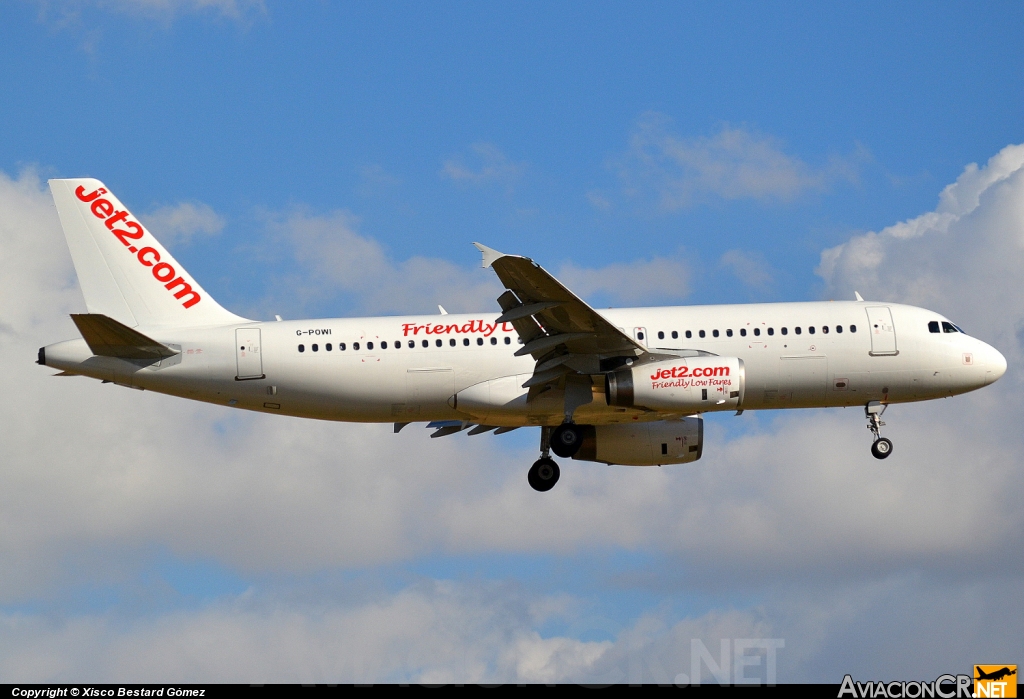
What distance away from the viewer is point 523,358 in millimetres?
43250

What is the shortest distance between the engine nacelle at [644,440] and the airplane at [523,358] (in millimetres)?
1562

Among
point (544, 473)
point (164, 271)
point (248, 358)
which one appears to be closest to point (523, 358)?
point (544, 473)

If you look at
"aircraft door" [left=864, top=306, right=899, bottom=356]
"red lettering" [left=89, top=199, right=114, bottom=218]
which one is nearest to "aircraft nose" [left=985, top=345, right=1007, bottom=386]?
"aircraft door" [left=864, top=306, right=899, bottom=356]

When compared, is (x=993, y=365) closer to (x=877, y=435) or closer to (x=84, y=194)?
(x=877, y=435)

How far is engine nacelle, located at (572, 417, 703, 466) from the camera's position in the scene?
46.5 m

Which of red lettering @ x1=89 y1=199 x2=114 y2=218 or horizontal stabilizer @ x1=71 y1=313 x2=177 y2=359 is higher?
red lettering @ x1=89 y1=199 x2=114 y2=218

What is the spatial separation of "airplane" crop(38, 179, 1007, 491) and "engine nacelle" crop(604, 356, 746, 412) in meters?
0.04

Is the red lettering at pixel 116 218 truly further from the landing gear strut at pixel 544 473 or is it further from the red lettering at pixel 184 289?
the landing gear strut at pixel 544 473

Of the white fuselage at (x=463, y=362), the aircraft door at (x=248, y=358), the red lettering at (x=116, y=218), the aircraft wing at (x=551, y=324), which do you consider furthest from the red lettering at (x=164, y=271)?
the aircraft wing at (x=551, y=324)

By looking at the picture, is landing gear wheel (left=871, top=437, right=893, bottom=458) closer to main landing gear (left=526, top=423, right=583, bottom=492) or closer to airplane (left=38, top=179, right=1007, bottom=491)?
airplane (left=38, top=179, right=1007, bottom=491)

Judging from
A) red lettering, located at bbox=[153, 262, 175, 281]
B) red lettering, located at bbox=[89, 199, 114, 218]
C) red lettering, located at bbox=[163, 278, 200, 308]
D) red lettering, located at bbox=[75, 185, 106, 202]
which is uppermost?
red lettering, located at bbox=[75, 185, 106, 202]

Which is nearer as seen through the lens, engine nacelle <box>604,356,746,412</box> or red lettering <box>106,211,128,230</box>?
engine nacelle <box>604,356,746,412</box>

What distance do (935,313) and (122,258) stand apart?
88.8 feet

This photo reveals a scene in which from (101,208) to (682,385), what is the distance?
66.9 ft
